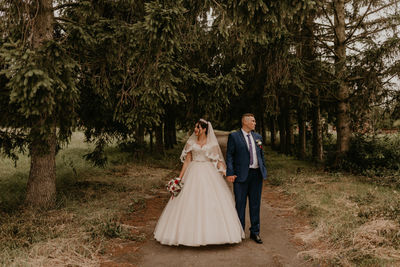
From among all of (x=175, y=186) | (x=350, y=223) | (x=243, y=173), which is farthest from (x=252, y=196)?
(x=350, y=223)

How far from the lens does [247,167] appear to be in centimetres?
574

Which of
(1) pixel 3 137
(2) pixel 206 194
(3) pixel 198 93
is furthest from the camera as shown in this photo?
(3) pixel 198 93

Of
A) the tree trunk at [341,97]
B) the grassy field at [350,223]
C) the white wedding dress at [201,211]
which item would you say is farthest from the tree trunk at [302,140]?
the white wedding dress at [201,211]

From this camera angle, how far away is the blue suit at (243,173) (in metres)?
5.75

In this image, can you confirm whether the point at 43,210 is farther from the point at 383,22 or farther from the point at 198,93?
the point at 383,22

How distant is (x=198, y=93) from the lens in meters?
9.41

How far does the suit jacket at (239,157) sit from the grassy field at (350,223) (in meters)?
1.65

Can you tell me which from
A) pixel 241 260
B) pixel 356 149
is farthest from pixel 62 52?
pixel 356 149

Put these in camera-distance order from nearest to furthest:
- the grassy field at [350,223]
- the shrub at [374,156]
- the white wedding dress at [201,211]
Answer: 1. the grassy field at [350,223]
2. the white wedding dress at [201,211]
3. the shrub at [374,156]

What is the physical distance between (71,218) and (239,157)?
416 cm

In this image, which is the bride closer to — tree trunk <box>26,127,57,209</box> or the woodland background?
the woodland background

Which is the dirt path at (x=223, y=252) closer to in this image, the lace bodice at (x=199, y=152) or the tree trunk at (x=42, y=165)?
the lace bodice at (x=199, y=152)

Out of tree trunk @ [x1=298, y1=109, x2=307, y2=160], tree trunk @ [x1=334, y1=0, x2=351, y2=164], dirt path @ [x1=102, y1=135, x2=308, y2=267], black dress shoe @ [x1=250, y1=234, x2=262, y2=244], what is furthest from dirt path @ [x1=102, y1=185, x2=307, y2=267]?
tree trunk @ [x1=298, y1=109, x2=307, y2=160]

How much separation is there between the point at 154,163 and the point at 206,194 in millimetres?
12456
